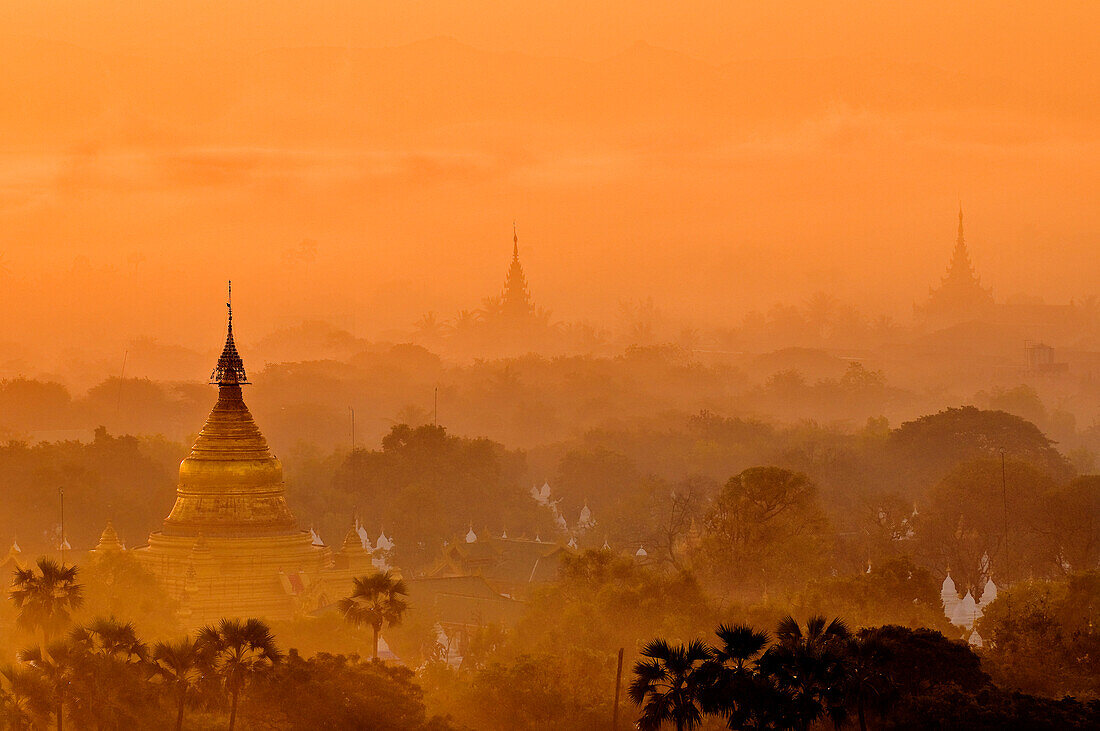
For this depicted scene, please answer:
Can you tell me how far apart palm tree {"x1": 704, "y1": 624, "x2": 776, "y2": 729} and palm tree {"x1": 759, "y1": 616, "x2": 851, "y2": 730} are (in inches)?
18.9

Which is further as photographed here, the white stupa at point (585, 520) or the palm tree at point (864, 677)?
the white stupa at point (585, 520)

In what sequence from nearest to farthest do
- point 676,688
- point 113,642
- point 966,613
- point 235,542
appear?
point 676,688 < point 113,642 < point 235,542 < point 966,613

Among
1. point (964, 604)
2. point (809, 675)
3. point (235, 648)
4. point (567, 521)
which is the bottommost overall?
point (964, 604)

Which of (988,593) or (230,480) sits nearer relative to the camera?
(230,480)

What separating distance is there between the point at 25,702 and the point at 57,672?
132cm

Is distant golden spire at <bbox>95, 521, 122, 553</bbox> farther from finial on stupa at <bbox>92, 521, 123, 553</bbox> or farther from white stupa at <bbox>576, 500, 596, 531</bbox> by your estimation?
white stupa at <bbox>576, 500, 596, 531</bbox>

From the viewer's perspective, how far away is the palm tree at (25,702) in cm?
6681

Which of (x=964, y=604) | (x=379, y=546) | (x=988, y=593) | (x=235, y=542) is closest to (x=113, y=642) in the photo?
(x=235, y=542)

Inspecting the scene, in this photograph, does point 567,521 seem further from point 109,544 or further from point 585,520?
point 109,544

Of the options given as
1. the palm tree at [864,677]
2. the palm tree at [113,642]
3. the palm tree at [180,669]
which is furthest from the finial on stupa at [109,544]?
the palm tree at [864,677]

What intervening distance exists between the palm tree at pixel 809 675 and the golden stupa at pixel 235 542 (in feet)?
125

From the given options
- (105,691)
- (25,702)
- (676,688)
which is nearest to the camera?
(676,688)

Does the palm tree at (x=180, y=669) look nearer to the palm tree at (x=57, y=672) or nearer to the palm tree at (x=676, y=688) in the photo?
the palm tree at (x=57, y=672)

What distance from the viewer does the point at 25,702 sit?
67.5 metres
